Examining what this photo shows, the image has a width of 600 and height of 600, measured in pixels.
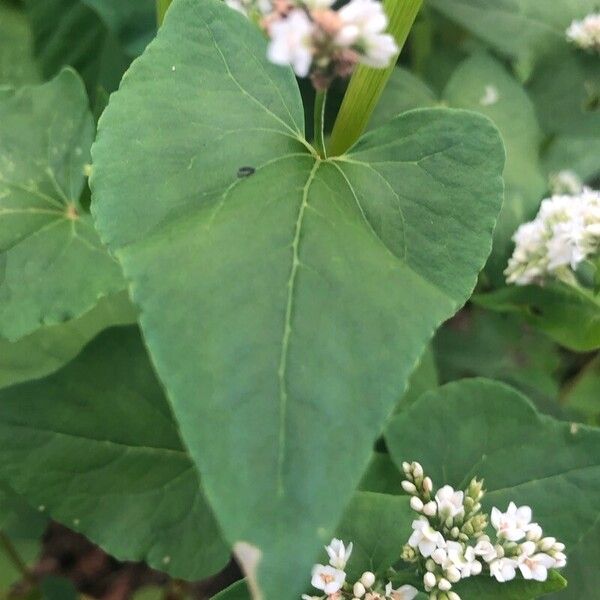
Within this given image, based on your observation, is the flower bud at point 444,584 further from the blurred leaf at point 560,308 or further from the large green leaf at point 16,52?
the large green leaf at point 16,52

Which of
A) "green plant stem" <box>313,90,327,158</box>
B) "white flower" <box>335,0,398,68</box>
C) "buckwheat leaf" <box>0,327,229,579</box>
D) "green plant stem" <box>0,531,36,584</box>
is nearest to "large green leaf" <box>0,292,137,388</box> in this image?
"buckwheat leaf" <box>0,327,229,579</box>

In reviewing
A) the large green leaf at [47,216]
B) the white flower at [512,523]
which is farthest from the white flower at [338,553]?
the large green leaf at [47,216]

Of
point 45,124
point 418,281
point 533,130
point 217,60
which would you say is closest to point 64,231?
point 45,124

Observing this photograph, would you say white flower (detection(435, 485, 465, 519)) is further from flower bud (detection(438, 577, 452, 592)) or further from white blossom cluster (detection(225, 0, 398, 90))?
white blossom cluster (detection(225, 0, 398, 90))

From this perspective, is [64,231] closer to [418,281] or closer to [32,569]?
[418,281]

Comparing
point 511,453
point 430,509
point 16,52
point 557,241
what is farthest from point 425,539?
point 16,52

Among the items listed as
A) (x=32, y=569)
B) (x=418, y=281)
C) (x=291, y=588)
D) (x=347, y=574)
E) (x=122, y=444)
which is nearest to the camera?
(x=291, y=588)

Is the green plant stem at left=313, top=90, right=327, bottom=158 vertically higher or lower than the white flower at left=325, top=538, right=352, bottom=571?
higher
